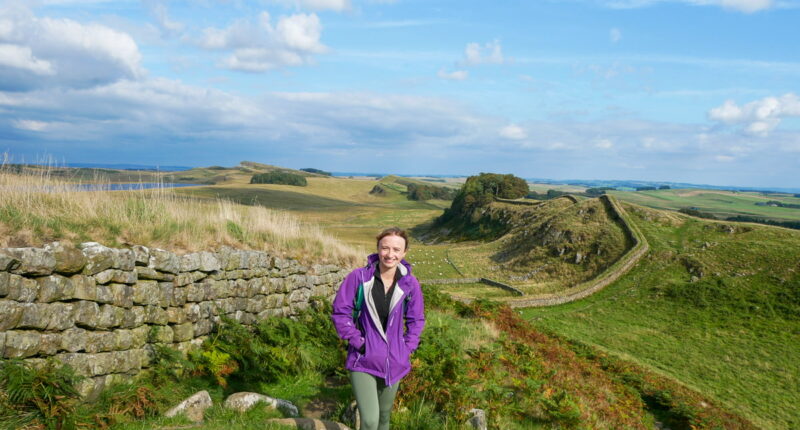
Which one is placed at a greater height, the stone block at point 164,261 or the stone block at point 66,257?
the stone block at point 66,257

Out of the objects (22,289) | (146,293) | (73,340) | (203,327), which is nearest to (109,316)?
(73,340)

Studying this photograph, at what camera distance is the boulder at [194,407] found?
6217mm

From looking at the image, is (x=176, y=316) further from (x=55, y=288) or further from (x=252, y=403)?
(x=252, y=403)

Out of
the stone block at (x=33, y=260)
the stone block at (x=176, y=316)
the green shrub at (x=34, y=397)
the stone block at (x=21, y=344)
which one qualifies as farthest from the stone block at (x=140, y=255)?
the green shrub at (x=34, y=397)

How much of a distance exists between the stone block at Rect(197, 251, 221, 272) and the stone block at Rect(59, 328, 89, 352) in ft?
7.81

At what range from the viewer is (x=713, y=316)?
28.5 m

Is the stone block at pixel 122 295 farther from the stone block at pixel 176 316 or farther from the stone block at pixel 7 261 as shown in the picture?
the stone block at pixel 7 261

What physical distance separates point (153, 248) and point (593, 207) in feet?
177

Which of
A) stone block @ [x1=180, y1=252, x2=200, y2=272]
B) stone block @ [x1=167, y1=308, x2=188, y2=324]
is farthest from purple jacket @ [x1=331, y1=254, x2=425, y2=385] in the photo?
stone block @ [x1=180, y1=252, x2=200, y2=272]

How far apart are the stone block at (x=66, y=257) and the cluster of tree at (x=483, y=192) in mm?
83839

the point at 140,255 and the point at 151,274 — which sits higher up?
the point at 140,255

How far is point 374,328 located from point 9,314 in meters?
4.80

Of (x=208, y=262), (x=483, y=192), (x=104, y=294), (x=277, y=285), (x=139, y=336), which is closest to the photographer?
(x=104, y=294)

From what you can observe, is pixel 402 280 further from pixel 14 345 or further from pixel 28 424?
pixel 14 345
